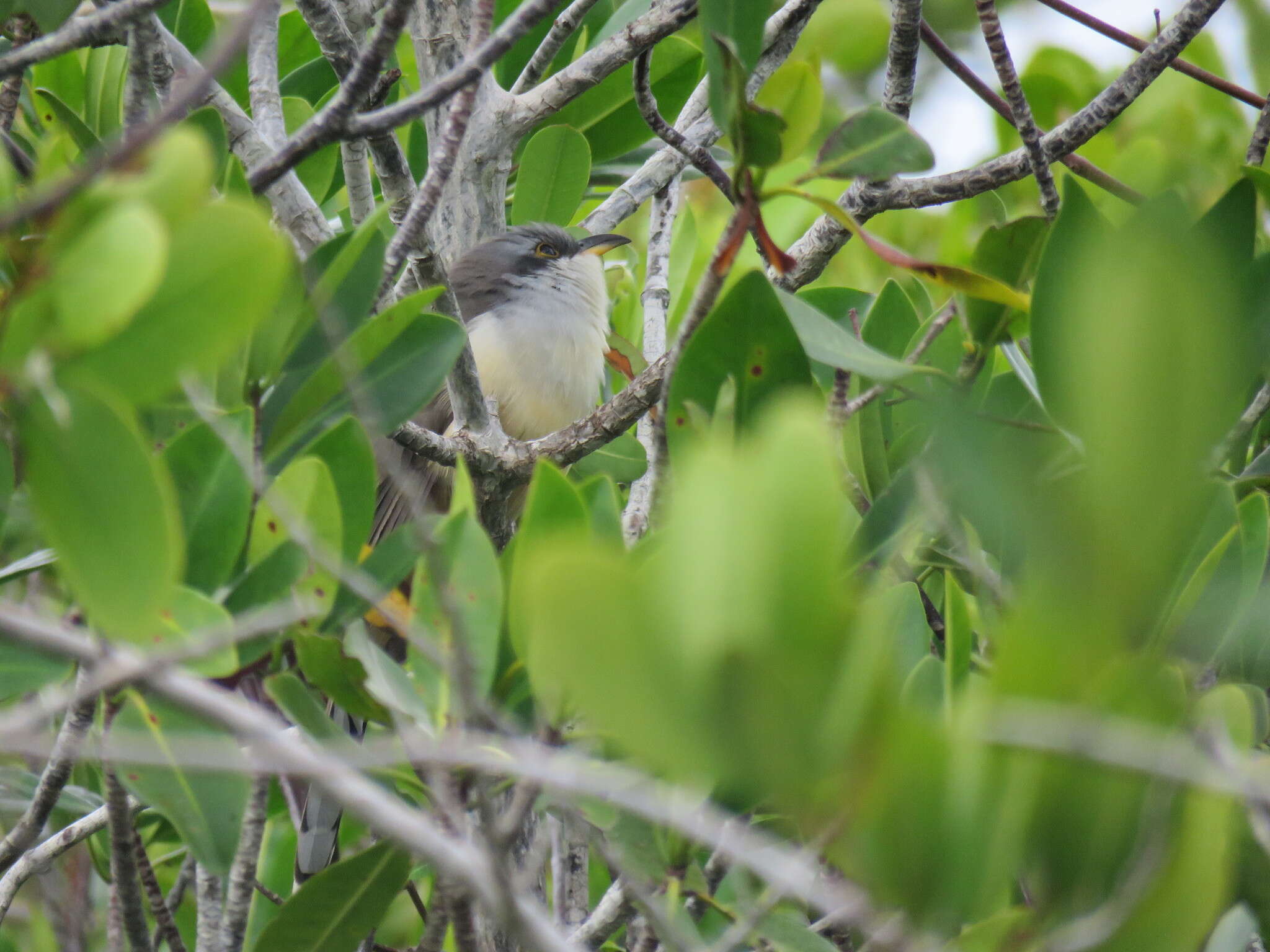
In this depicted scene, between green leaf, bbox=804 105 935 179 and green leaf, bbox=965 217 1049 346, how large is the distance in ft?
1.68

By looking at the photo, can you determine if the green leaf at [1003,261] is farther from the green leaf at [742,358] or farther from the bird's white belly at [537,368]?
the bird's white belly at [537,368]

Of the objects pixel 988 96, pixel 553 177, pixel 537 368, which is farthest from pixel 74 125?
pixel 537 368

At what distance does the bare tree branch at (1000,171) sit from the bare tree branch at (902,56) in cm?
18

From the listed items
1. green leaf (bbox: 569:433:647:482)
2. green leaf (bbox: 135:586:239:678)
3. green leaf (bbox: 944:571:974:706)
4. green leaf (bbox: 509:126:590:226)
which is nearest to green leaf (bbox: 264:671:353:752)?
→ green leaf (bbox: 135:586:239:678)

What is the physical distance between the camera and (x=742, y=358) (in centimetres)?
151

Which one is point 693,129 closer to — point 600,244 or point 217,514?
point 600,244

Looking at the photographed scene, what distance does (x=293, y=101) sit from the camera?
3.22 m

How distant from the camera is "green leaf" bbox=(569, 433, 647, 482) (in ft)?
9.65

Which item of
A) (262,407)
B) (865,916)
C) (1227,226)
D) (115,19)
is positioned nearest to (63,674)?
(262,407)

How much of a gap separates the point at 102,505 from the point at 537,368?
3699 millimetres

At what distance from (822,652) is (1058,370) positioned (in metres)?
0.46

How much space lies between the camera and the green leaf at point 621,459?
2941 mm

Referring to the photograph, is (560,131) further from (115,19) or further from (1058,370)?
(1058,370)

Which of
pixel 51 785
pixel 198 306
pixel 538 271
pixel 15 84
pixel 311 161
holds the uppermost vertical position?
pixel 15 84
